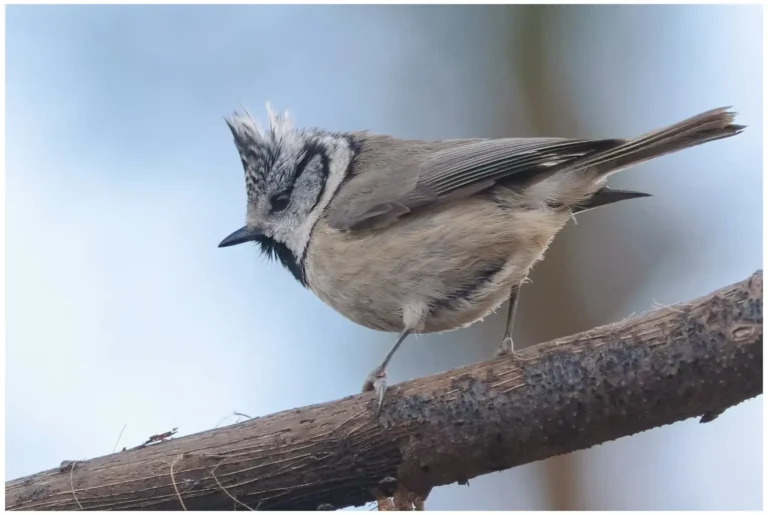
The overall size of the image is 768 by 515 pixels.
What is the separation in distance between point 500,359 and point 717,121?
0.86 m

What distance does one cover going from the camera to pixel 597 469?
3.49 meters

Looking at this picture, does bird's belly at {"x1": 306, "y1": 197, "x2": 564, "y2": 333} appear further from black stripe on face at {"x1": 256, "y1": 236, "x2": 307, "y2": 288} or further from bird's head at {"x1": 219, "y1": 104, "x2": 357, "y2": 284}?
bird's head at {"x1": 219, "y1": 104, "x2": 357, "y2": 284}

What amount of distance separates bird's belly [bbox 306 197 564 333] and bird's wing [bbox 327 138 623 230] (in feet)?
0.17

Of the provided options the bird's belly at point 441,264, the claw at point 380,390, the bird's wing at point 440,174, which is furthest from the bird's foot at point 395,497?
the bird's wing at point 440,174

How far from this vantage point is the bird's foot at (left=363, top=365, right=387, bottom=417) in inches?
82.4

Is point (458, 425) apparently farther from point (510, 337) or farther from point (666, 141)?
point (666, 141)

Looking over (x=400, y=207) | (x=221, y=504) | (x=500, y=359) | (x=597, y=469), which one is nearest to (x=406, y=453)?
(x=500, y=359)

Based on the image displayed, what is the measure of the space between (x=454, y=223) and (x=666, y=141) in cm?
64

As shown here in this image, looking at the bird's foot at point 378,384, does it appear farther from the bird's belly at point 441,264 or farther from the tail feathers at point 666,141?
the tail feathers at point 666,141

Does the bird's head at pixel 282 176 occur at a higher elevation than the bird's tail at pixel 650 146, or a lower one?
higher

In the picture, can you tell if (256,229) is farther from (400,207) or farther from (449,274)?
(449,274)

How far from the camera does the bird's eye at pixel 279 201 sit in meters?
2.86

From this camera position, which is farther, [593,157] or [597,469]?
[597,469]

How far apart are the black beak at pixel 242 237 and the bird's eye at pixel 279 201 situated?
10 cm
